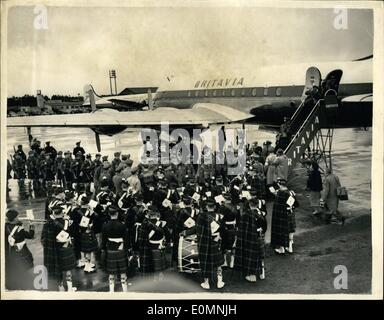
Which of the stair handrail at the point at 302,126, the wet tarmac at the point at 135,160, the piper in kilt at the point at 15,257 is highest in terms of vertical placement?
the stair handrail at the point at 302,126

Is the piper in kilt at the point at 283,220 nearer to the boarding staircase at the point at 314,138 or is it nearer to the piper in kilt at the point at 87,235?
the boarding staircase at the point at 314,138

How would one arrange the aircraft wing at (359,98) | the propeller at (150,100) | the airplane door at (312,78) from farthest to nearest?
the propeller at (150,100), the airplane door at (312,78), the aircraft wing at (359,98)

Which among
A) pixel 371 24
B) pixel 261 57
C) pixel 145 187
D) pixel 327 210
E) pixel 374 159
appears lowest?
pixel 327 210

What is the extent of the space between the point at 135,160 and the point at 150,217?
1.80 m

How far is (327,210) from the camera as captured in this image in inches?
275

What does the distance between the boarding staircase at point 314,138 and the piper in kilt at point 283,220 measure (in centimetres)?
114

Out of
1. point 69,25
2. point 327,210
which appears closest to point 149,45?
point 69,25

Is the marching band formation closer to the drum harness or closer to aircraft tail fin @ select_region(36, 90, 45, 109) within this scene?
the drum harness

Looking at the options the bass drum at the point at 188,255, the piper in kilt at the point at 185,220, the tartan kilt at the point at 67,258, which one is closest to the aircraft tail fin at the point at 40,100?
the tartan kilt at the point at 67,258

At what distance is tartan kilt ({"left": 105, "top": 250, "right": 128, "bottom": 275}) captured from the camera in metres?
5.79

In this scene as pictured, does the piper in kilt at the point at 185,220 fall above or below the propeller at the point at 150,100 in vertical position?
below

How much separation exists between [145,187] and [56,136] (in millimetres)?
2070

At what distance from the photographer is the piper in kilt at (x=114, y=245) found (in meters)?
5.68

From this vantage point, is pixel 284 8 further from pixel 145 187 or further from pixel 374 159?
pixel 145 187
